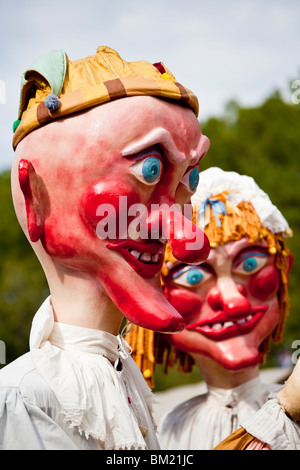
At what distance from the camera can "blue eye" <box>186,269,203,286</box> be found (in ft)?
8.86

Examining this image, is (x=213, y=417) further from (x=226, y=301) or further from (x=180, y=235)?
(x=180, y=235)

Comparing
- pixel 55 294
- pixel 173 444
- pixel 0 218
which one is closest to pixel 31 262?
pixel 0 218

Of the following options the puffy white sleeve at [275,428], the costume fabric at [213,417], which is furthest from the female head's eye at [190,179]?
the costume fabric at [213,417]

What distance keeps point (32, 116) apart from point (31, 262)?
403 inches

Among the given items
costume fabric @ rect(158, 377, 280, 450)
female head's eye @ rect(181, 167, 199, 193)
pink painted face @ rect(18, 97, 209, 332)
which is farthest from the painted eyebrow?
costume fabric @ rect(158, 377, 280, 450)

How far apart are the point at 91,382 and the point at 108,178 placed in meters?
0.54

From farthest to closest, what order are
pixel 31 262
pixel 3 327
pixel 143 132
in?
pixel 31 262, pixel 3 327, pixel 143 132

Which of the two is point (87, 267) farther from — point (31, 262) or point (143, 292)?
point (31, 262)

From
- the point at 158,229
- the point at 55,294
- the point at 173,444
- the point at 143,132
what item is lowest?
the point at 173,444

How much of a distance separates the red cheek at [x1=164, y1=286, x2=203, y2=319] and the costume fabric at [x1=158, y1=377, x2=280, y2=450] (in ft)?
1.22

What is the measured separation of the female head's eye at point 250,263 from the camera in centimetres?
273

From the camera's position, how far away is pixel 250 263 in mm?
2738
